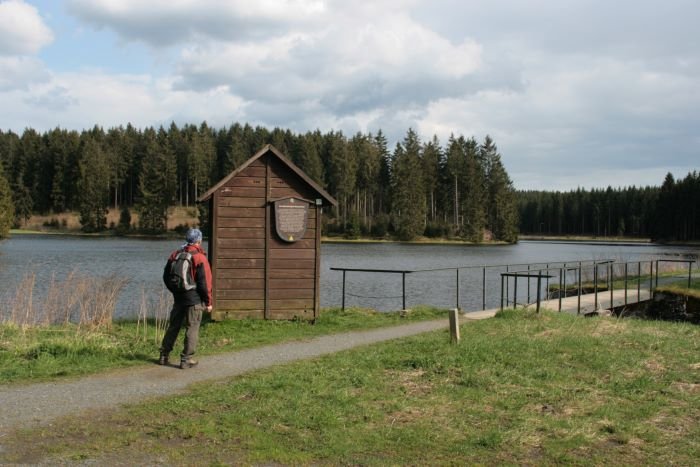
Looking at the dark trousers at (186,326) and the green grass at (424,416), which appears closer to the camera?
the green grass at (424,416)

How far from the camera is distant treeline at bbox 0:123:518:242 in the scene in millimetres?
93500

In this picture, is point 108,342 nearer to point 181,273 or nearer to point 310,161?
point 181,273

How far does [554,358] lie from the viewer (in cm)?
910

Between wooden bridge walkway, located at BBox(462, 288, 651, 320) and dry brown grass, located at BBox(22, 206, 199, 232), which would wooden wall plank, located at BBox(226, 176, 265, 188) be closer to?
wooden bridge walkway, located at BBox(462, 288, 651, 320)

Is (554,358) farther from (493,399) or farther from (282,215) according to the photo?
(282,215)

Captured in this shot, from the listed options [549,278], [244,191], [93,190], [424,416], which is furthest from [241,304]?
[93,190]

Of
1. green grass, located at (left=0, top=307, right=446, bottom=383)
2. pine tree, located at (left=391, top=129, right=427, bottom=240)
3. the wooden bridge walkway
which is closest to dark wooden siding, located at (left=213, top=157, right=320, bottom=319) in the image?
green grass, located at (left=0, top=307, right=446, bottom=383)

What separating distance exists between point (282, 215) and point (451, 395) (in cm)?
705

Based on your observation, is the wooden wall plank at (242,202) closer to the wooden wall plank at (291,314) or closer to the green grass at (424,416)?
the wooden wall plank at (291,314)

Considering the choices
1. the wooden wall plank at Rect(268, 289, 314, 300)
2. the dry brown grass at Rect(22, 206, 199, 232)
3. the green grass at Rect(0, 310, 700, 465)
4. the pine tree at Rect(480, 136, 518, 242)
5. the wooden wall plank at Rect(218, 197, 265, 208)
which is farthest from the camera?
the dry brown grass at Rect(22, 206, 199, 232)

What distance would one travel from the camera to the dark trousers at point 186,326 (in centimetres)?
887

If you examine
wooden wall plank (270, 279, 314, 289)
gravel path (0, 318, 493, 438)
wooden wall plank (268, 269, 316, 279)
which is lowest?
gravel path (0, 318, 493, 438)

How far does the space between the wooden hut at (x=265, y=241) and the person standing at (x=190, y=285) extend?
4.10 m

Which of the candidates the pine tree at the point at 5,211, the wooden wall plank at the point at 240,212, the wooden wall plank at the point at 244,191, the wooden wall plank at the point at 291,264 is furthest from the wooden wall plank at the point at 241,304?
the pine tree at the point at 5,211
